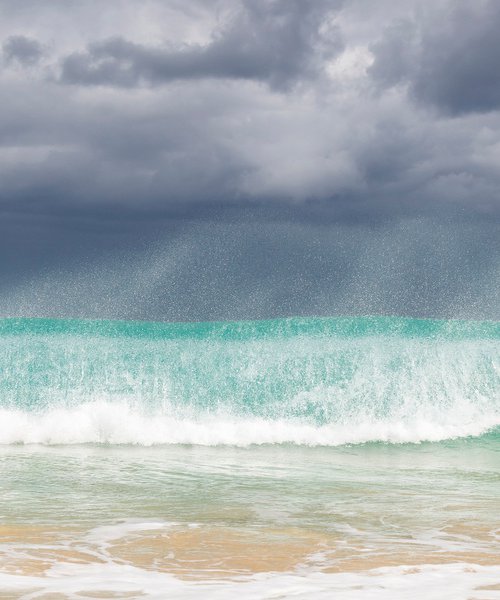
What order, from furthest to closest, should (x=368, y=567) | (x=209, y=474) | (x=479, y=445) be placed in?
(x=479, y=445) < (x=209, y=474) < (x=368, y=567)

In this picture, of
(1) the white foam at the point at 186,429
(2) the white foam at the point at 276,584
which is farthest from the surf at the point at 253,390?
(2) the white foam at the point at 276,584

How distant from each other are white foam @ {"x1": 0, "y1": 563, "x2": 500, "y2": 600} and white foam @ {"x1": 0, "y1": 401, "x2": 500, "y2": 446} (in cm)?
1108

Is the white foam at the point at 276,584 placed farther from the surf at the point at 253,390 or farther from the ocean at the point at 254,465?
the surf at the point at 253,390

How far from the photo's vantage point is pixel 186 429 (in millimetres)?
18438

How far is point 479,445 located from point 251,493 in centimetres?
879

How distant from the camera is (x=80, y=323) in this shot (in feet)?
143

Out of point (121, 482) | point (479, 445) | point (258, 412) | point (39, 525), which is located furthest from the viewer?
point (258, 412)

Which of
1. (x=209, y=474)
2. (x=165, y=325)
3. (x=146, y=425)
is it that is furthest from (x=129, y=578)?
(x=165, y=325)

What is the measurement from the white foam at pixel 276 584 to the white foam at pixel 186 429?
1108 centimetres

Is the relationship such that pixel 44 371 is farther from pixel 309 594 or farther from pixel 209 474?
pixel 309 594

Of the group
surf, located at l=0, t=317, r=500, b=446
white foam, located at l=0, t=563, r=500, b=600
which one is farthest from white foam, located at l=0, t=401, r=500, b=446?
white foam, located at l=0, t=563, r=500, b=600

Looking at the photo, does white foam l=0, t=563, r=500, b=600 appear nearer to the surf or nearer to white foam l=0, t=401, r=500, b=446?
white foam l=0, t=401, r=500, b=446

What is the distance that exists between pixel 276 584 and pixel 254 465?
792cm

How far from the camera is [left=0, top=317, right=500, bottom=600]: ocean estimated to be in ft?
21.3
